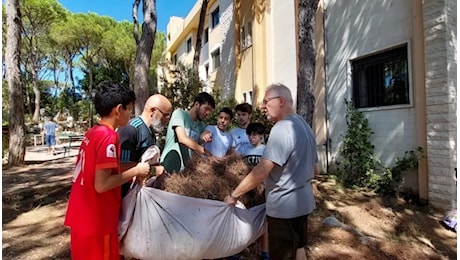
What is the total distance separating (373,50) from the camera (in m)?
5.88

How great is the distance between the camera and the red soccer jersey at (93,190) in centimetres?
152

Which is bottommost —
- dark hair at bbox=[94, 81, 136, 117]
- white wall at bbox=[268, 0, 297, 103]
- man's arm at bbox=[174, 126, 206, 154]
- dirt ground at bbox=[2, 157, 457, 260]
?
dirt ground at bbox=[2, 157, 457, 260]

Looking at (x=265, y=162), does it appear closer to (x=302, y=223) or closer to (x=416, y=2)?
(x=302, y=223)

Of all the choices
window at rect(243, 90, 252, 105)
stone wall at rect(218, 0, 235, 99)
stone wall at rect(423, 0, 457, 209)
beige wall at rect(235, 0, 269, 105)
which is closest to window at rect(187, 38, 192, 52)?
Answer: stone wall at rect(218, 0, 235, 99)

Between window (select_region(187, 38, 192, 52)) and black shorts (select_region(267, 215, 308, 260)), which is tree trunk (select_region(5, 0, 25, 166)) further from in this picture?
window (select_region(187, 38, 192, 52))

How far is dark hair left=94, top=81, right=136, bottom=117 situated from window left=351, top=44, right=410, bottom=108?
17.3 ft

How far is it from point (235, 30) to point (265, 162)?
10721mm

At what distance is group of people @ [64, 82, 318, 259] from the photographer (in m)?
1.54

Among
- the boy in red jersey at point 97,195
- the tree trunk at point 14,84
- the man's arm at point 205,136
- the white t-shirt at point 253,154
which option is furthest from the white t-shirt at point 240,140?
the tree trunk at point 14,84

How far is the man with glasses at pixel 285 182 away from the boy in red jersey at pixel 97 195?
0.72 m

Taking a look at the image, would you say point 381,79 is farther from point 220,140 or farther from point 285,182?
point 285,182

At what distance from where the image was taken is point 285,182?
1.93 metres

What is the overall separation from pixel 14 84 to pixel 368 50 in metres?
9.02

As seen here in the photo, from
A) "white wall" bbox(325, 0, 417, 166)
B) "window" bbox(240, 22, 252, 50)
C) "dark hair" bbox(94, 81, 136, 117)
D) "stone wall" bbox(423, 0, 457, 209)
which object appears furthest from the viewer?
"window" bbox(240, 22, 252, 50)
